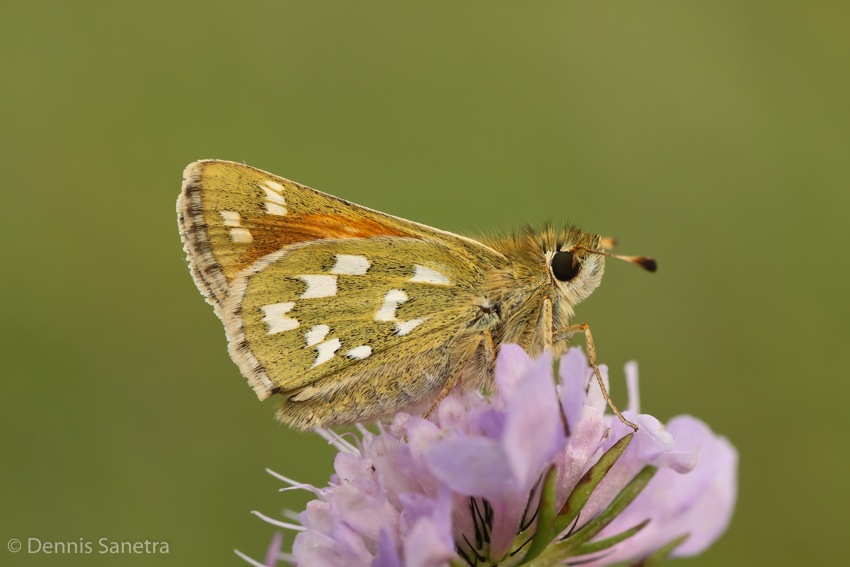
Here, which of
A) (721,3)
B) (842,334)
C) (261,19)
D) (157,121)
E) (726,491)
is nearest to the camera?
(726,491)

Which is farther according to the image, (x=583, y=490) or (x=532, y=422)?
(x=583, y=490)

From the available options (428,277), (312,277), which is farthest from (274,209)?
(428,277)

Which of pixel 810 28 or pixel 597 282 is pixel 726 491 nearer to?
pixel 597 282

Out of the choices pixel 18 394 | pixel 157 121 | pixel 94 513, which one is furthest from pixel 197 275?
pixel 157 121

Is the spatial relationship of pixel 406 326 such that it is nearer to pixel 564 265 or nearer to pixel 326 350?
pixel 326 350

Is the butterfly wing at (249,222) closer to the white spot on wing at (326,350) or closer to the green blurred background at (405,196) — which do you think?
the white spot on wing at (326,350)

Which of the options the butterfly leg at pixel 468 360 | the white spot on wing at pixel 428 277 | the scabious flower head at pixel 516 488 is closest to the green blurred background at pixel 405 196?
the white spot on wing at pixel 428 277

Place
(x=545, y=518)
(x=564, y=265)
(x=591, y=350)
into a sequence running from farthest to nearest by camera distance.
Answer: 1. (x=564, y=265)
2. (x=591, y=350)
3. (x=545, y=518)
